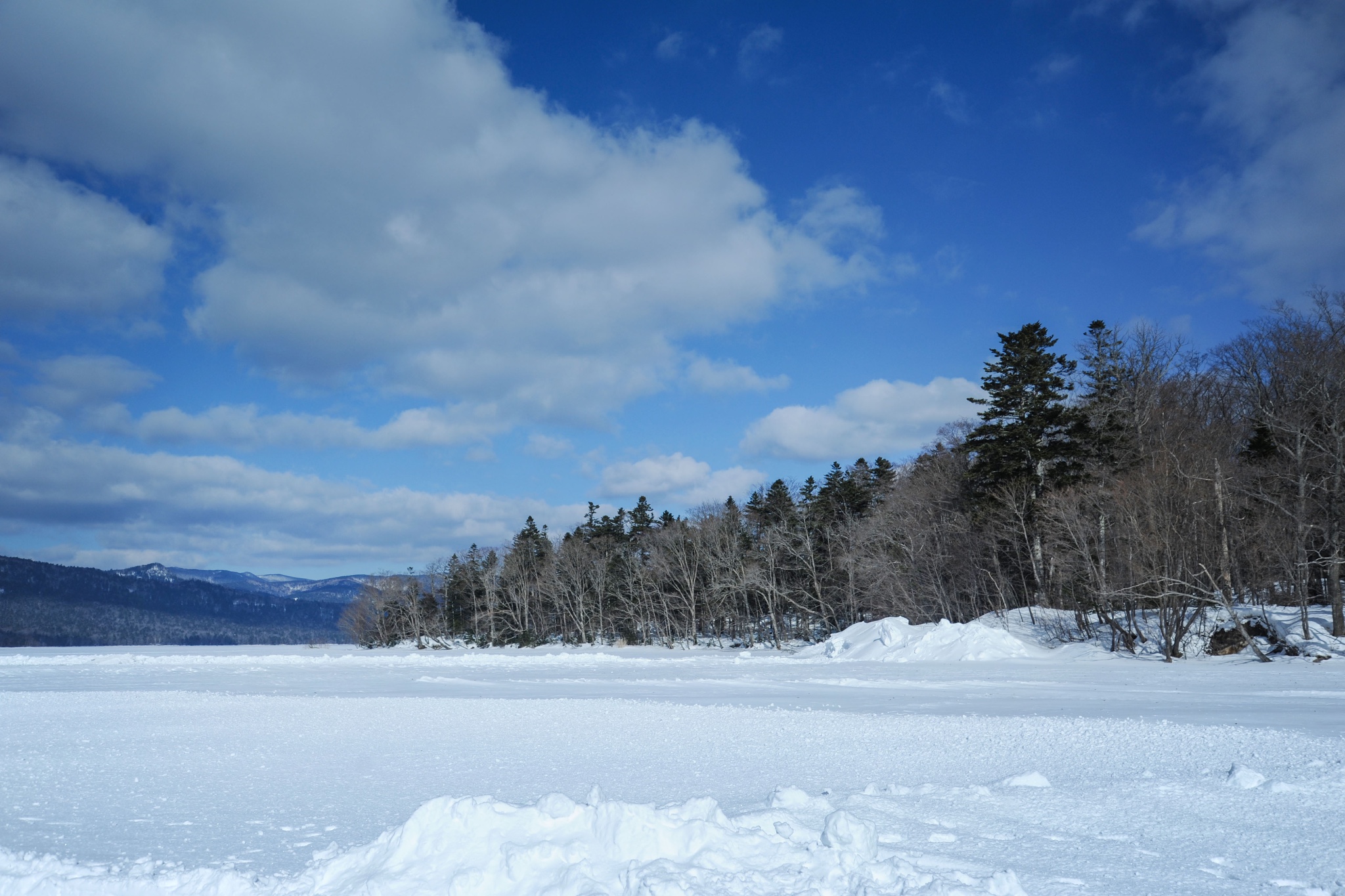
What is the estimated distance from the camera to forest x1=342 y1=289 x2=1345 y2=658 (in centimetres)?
2570

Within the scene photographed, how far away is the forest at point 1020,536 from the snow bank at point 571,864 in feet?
75.6

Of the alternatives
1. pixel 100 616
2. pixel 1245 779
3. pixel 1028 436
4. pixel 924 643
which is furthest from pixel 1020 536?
pixel 100 616

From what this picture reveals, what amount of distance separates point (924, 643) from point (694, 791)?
78.3ft

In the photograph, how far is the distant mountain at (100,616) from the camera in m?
137

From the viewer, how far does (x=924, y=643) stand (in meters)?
29.2

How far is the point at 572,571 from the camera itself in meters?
62.7

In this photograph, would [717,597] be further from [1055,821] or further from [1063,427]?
[1055,821]

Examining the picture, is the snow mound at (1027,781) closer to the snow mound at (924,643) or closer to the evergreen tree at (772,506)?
the snow mound at (924,643)

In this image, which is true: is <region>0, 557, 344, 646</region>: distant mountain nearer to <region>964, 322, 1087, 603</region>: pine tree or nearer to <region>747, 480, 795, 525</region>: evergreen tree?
<region>747, 480, 795, 525</region>: evergreen tree

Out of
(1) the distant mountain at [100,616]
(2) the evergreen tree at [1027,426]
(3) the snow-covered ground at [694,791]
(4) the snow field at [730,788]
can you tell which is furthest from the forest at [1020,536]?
(1) the distant mountain at [100,616]

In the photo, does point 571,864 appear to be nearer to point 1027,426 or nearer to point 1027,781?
point 1027,781

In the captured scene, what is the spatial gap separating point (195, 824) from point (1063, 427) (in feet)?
130

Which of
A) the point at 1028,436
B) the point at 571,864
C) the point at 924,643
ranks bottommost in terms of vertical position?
the point at 924,643

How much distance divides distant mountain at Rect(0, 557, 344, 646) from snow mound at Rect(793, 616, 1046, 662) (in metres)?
105
